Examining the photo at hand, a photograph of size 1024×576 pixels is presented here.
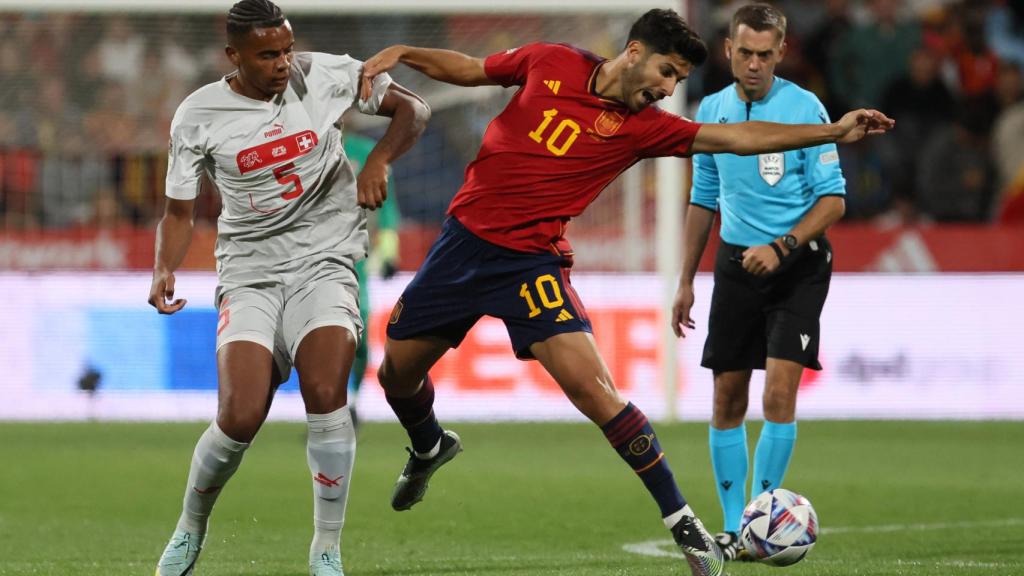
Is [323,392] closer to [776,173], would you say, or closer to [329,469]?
[329,469]

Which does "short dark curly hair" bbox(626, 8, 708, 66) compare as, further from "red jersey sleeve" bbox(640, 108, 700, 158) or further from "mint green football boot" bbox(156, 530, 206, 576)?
"mint green football boot" bbox(156, 530, 206, 576)

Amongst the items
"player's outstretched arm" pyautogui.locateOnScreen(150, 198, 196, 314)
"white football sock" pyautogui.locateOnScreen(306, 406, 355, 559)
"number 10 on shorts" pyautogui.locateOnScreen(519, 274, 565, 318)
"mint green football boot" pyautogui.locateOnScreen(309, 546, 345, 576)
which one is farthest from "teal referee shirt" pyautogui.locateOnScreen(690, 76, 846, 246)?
"mint green football boot" pyautogui.locateOnScreen(309, 546, 345, 576)

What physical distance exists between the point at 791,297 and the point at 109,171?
391 inches

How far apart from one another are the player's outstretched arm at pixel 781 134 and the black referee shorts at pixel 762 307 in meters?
1.27

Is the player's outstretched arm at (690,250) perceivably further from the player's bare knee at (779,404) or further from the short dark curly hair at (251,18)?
the short dark curly hair at (251,18)

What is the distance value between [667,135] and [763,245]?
40.2 inches

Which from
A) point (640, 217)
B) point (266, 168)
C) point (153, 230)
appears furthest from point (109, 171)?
point (266, 168)

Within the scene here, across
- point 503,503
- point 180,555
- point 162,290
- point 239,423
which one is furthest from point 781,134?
point 503,503

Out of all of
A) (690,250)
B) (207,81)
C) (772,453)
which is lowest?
(207,81)

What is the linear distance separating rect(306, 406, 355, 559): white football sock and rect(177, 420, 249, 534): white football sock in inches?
10.0

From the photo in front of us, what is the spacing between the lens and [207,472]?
5.49 meters

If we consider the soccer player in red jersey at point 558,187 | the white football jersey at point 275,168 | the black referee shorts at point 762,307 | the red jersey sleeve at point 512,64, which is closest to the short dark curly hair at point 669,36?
the soccer player in red jersey at point 558,187

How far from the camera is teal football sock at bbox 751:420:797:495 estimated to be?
6695 millimetres

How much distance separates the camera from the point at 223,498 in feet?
28.7
